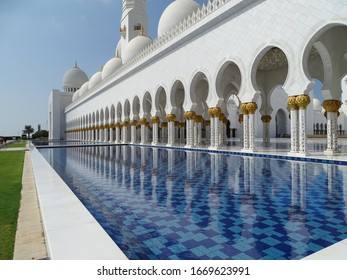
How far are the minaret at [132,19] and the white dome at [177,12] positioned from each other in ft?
29.5

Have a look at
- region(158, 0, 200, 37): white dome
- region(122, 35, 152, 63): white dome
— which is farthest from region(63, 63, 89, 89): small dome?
region(158, 0, 200, 37): white dome

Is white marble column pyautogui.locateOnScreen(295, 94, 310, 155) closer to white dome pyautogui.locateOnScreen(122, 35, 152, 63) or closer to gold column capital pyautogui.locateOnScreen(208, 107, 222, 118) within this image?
gold column capital pyautogui.locateOnScreen(208, 107, 222, 118)

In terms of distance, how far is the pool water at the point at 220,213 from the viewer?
7.16 ft

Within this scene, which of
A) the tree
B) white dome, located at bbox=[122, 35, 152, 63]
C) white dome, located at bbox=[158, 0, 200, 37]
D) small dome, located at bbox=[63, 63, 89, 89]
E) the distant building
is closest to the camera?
white dome, located at bbox=[158, 0, 200, 37]

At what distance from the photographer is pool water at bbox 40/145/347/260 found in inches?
86.0

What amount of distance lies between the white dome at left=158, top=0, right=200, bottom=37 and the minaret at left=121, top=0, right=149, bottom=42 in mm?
9002

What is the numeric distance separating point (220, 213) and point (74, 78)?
4370 centimetres

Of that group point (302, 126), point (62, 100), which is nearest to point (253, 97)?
point (302, 126)

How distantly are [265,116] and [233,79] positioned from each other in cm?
273

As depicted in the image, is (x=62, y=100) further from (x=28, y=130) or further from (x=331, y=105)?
(x=331, y=105)

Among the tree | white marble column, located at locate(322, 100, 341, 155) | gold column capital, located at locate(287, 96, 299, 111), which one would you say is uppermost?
the tree
